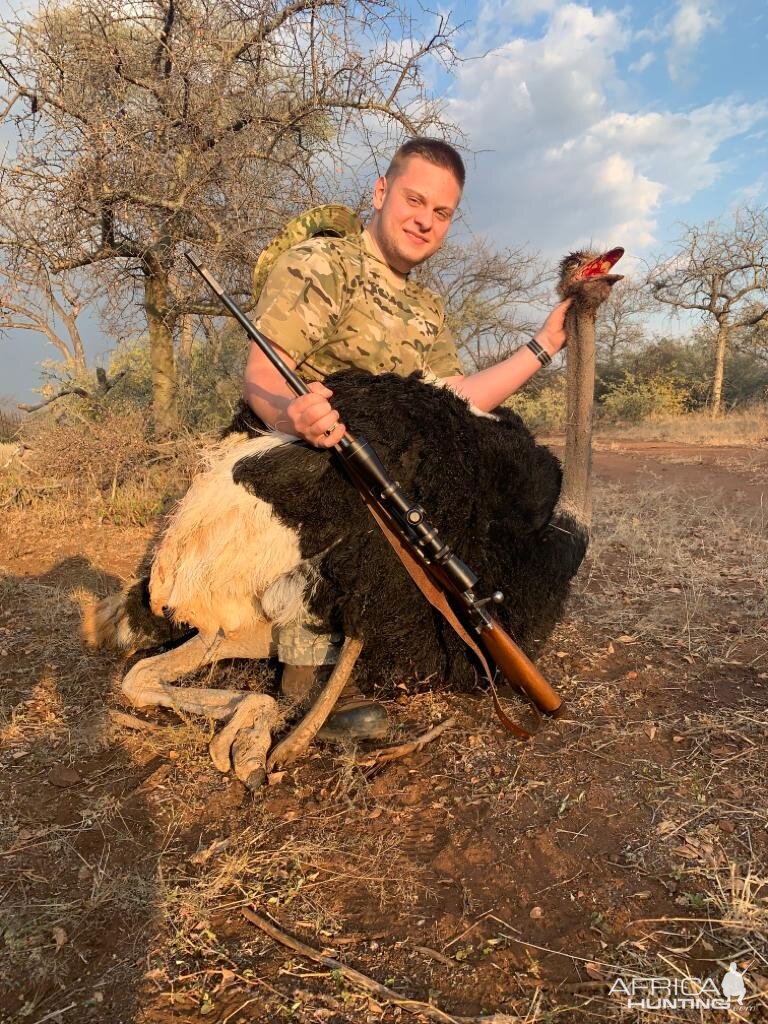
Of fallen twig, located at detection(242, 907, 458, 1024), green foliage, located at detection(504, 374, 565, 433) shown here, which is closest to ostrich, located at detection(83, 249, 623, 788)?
fallen twig, located at detection(242, 907, 458, 1024)

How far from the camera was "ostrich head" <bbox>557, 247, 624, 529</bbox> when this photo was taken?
8.64ft

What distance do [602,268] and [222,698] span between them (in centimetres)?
229

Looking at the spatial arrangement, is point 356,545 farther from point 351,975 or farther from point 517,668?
point 351,975

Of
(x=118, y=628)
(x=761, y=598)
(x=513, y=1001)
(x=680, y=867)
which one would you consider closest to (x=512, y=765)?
(x=680, y=867)

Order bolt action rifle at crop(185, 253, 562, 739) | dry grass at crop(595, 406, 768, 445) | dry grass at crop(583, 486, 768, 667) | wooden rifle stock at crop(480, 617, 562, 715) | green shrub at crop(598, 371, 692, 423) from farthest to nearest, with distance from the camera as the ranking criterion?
green shrub at crop(598, 371, 692, 423) < dry grass at crop(595, 406, 768, 445) < dry grass at crop(583, 486, 768, 667) < wooden rifle stock at crop(480, 617, 562, 715) < bolt action rifle at crop(185, 253, 562, 739)

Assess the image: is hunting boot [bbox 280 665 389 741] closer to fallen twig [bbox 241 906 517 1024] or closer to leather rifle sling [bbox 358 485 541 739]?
leather rifle sling [bbox 358 485 541 739]

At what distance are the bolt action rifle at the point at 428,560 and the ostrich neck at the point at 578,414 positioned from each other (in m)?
0.74

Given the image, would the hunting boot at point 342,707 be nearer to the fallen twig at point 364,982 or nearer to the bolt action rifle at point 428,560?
the bolt action rifle at point 428,560

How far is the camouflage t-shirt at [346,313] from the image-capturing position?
2.51m

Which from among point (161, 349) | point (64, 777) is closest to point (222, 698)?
point (64, 777)

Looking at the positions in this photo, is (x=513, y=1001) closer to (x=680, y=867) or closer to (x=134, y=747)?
(x=680, y=867)

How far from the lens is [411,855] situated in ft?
6.20

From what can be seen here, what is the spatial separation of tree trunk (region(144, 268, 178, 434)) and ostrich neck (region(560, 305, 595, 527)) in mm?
5560

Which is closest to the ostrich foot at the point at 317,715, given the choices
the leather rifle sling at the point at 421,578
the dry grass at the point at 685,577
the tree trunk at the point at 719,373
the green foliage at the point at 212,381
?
the leather rifle sling at the point at 421,578
